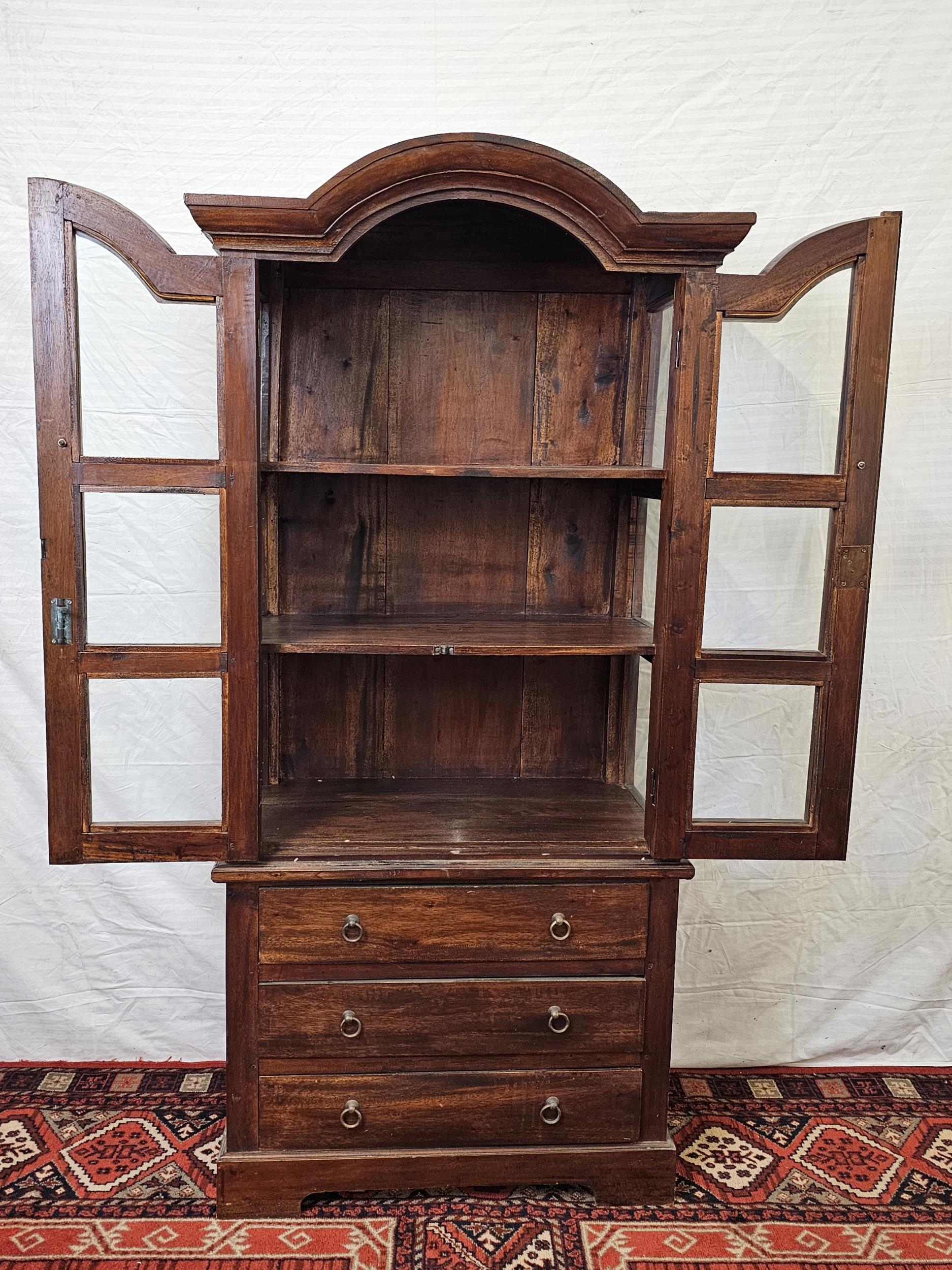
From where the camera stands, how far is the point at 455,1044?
2.19 m

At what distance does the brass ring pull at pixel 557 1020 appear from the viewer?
2186 millimetres

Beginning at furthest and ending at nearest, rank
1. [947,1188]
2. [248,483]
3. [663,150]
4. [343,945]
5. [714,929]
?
1. [714,929]
2. [663,150]
3. [947,1188]
4. [343,945]
5. [248,483]

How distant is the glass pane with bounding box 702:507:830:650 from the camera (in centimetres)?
221

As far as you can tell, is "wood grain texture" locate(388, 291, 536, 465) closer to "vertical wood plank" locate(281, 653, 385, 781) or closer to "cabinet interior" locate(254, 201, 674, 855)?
"cabinet interior" locate(254, 201, 674, 855)

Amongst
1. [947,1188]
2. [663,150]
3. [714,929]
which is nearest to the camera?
[947,1188]

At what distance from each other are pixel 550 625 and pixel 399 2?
57.4 inches

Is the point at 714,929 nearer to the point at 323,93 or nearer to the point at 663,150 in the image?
the point at 663,150

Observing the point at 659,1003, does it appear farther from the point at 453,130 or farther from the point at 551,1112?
the point at 453,130

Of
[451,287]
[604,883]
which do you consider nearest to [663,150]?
[451,287]

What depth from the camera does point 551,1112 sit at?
222cm

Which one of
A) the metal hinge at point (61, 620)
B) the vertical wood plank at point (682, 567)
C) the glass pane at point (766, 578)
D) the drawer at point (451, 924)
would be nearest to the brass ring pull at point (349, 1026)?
the drawer at point (451, 924)

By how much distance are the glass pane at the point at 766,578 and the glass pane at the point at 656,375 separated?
0.22m

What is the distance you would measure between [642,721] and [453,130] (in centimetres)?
142

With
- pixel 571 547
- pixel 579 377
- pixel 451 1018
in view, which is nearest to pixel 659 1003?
pixel 451 1018
